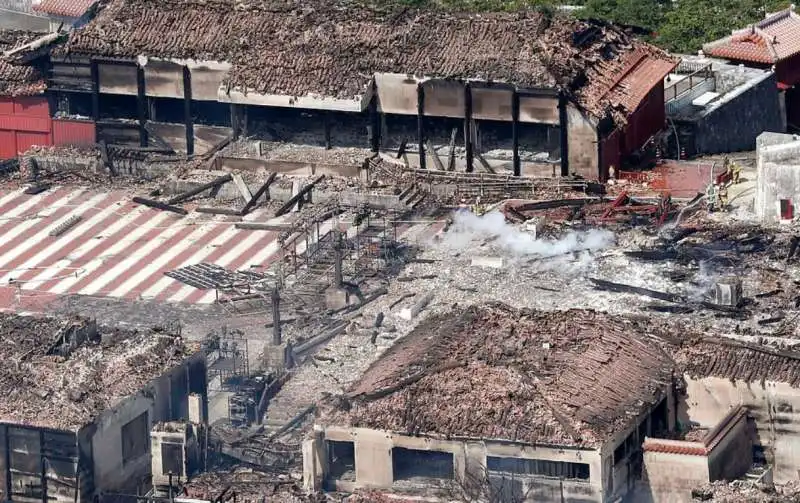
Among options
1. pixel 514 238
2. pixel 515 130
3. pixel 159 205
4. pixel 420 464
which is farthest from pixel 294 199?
pixel 420 464

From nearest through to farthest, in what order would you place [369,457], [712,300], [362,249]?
[369,457] < [712,300] < [362,249]

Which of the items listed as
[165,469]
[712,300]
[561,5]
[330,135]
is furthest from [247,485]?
[561,5]

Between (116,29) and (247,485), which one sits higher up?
(116,29)

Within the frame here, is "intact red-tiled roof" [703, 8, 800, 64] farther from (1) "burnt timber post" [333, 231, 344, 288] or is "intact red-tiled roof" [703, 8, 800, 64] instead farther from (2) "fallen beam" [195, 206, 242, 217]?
(1) "burnt timber post" [333, 231, 344, 288]

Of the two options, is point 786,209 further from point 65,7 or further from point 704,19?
point 65,7

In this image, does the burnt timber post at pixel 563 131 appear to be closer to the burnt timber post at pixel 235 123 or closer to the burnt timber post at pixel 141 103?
the burnt timber post at pixel 235 123

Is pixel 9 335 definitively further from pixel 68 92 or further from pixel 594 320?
pixel 68 92
